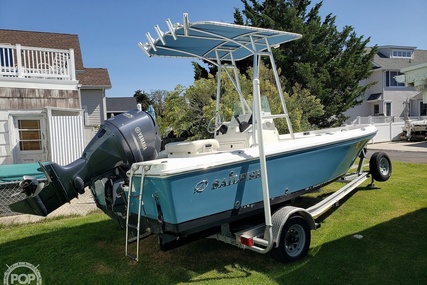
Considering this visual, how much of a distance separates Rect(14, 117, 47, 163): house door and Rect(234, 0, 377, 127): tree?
1012cm

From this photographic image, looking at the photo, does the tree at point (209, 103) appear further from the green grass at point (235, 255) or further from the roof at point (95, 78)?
the roof at point (95, 78)

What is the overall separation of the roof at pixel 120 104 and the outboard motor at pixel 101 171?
1241 inches

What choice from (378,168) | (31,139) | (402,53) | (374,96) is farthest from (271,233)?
(402,53)

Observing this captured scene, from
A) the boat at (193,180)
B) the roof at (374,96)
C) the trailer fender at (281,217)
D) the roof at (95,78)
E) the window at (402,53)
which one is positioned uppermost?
the window at (402,53)


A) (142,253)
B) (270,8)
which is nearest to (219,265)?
(142,253)

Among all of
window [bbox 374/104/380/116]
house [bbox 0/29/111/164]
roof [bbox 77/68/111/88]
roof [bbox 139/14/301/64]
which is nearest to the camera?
roof [bbox 139/14/301/64]

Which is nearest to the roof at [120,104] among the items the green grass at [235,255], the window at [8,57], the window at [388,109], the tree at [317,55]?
the tree at [317,55]

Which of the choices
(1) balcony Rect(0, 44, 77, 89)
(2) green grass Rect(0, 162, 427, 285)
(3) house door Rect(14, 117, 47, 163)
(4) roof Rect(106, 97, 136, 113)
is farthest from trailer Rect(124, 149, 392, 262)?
(4) roof Rect(106, 97, 136, 113)

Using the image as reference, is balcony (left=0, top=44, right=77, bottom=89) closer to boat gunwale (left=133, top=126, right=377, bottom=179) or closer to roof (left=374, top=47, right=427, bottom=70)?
boat gunwale (left=133, top=126, right=377, bottom=179)

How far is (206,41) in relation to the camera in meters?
4.62

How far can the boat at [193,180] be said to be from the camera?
340cm

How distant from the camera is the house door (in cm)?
915

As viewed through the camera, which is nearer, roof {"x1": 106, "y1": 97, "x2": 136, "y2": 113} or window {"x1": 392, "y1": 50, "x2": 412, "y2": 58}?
window {"x1": 392, "y1": 50, "x2": 412, "y2": 58}

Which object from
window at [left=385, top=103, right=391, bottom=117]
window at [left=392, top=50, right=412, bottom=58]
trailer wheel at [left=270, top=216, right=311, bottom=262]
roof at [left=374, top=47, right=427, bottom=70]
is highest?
window at [left=392, top=50, right=412, bottom=58]
